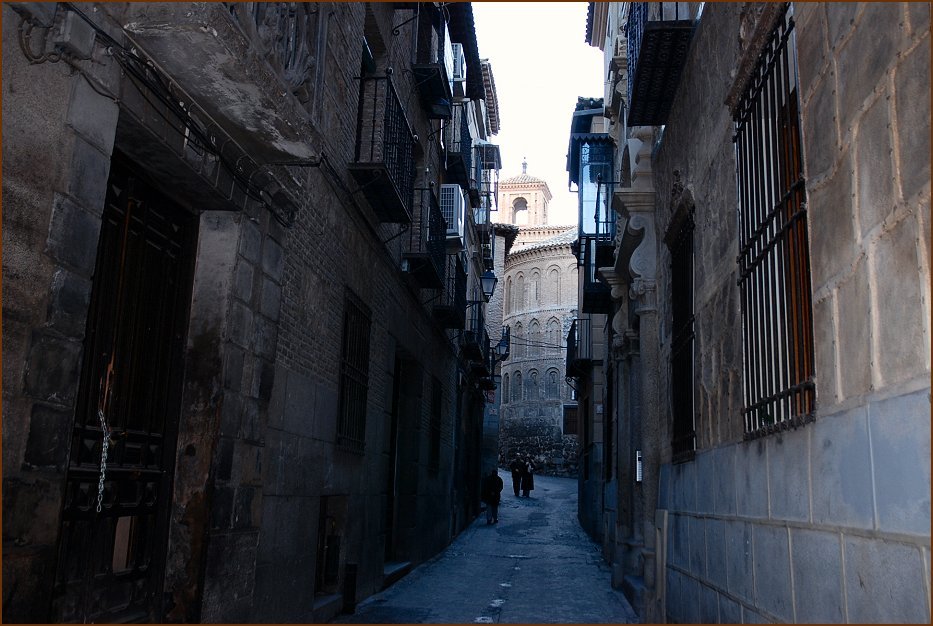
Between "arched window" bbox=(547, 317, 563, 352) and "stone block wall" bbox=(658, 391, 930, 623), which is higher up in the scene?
"arched window" bbox=(547, 317, 563, 352)

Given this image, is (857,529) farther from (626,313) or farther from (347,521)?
(626,313)

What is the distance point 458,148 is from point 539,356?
38741 millimetres

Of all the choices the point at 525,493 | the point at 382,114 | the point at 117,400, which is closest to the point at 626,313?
the point at 382,114


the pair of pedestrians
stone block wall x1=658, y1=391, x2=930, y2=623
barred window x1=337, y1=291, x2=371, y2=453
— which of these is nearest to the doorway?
barred window x1=337, y1=291, x2=371, y2=453

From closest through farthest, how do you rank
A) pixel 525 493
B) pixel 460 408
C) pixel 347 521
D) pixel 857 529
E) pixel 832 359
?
pixel 857 529 → pixel 832 359 → pixel 347 521 → pixel 460 408 → pixel 525 493

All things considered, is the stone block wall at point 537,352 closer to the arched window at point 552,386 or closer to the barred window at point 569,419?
the arched window at point 552,386

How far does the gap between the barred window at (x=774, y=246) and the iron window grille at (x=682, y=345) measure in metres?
2.07

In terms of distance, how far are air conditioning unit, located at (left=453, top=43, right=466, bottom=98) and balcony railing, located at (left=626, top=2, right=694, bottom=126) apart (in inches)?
313

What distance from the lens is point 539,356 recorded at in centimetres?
5584

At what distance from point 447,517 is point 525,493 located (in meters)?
14.5

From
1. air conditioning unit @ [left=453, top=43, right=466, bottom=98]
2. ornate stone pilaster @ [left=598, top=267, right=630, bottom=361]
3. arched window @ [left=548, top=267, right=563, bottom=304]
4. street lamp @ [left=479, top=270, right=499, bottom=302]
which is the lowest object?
ornate stone pilaster @ [left=598, top=267, right=630, bottom=361]

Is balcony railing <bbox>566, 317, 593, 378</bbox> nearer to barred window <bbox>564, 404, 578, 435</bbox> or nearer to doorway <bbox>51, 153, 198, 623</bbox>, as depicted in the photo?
doorway <bbox>51, 153, 198, 623</bbox>

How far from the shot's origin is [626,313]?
13.3m

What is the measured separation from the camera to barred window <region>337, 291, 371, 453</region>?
923 cm
